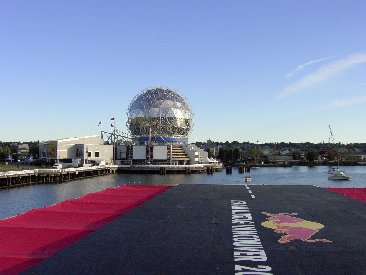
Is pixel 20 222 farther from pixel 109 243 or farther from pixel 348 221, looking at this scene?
pixel 348 221

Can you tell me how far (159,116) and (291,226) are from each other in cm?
11235

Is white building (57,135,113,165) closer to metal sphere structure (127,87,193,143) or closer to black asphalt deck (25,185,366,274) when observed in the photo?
metal sphere structure (127,87,193,143)

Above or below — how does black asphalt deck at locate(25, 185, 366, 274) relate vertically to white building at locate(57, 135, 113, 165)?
below

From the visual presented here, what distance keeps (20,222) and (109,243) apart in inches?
294

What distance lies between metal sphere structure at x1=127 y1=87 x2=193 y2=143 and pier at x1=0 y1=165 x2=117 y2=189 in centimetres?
3436

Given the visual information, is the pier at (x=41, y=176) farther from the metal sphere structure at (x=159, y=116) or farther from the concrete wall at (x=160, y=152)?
the metal sphere structure at (x=159, y=116)

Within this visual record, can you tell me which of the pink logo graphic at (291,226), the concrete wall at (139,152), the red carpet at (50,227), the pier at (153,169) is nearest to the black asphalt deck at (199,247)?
the pink logo graphic at (291,226)

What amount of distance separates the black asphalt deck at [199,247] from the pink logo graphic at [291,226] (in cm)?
32

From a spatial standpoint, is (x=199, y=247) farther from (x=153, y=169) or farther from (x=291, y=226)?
(x=153, y=169)

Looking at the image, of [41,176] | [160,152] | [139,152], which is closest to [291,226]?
[41,176]

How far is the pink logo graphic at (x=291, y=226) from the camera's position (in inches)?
616

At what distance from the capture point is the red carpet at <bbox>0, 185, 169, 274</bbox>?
46.6 feet

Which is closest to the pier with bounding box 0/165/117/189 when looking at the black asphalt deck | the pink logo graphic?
the black asphalt deck

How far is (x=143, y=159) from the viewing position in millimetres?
127312
